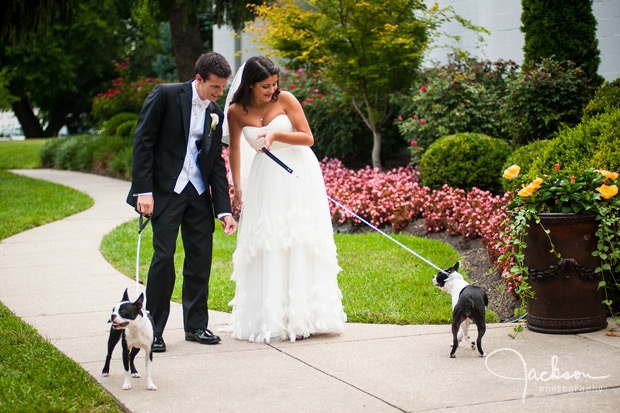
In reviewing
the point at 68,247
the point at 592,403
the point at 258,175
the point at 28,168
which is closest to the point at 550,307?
the point at 592,403

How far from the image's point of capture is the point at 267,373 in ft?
14.3

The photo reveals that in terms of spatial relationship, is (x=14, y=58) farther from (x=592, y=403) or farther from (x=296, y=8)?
(x=592, y=403)

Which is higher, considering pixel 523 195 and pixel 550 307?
pixel 523 195

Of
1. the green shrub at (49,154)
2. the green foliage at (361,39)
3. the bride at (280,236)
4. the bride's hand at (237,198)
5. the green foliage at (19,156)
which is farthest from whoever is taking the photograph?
the green foliage at (19,156)

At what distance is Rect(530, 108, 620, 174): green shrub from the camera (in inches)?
226

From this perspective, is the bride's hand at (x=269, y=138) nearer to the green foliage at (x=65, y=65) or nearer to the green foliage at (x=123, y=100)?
the green foliage at (x=123, y=100)

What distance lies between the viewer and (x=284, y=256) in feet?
17.2

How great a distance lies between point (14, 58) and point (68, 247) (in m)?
29.7

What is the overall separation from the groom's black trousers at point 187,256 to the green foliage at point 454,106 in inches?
264

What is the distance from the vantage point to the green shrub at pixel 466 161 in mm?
9828

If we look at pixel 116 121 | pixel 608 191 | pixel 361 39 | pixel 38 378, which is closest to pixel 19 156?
pixel 116 121

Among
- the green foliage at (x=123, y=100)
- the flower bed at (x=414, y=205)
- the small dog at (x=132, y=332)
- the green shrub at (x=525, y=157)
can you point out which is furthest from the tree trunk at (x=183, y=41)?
the small dog at (x=132, y=332)

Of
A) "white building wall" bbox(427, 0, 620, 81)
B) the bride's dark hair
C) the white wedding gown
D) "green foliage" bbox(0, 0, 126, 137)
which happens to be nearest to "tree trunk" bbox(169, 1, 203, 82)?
"white building wall" bbox(427, 0, 620, 81)

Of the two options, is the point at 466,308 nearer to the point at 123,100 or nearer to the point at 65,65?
the point at 123,100
